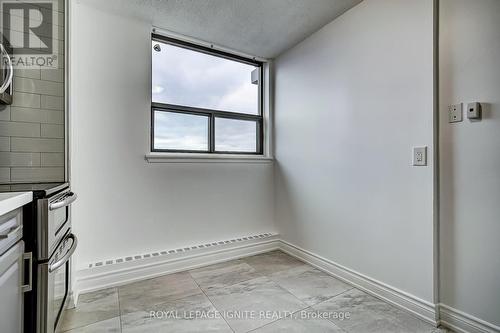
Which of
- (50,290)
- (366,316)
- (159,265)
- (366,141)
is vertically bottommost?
(366,316)

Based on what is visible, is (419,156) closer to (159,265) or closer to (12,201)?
(12,201)

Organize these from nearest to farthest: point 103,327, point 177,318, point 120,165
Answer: point 103,327, point 177,318, point 120,165

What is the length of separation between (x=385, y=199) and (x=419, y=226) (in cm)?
28

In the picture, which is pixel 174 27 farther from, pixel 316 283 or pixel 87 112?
pixel 316 283

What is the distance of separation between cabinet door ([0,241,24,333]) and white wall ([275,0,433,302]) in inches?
82.8

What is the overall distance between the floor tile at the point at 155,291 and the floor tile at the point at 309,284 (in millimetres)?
739

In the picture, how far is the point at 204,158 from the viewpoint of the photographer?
8.45ft

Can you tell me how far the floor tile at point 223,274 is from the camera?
6.89ft

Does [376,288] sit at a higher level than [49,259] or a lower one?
lower

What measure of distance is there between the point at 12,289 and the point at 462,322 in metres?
2.24

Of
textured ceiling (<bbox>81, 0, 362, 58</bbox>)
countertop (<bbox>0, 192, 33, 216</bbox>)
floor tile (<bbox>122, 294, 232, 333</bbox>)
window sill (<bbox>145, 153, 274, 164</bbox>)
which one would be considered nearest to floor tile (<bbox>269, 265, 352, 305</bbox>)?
floor tile (<bbox>122, 294, 232, 333</bbox>)

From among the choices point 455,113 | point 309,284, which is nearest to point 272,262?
point 309,284

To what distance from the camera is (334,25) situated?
7.43 ft

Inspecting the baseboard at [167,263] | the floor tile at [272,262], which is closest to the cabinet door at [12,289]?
the baseboard at [167,263]
